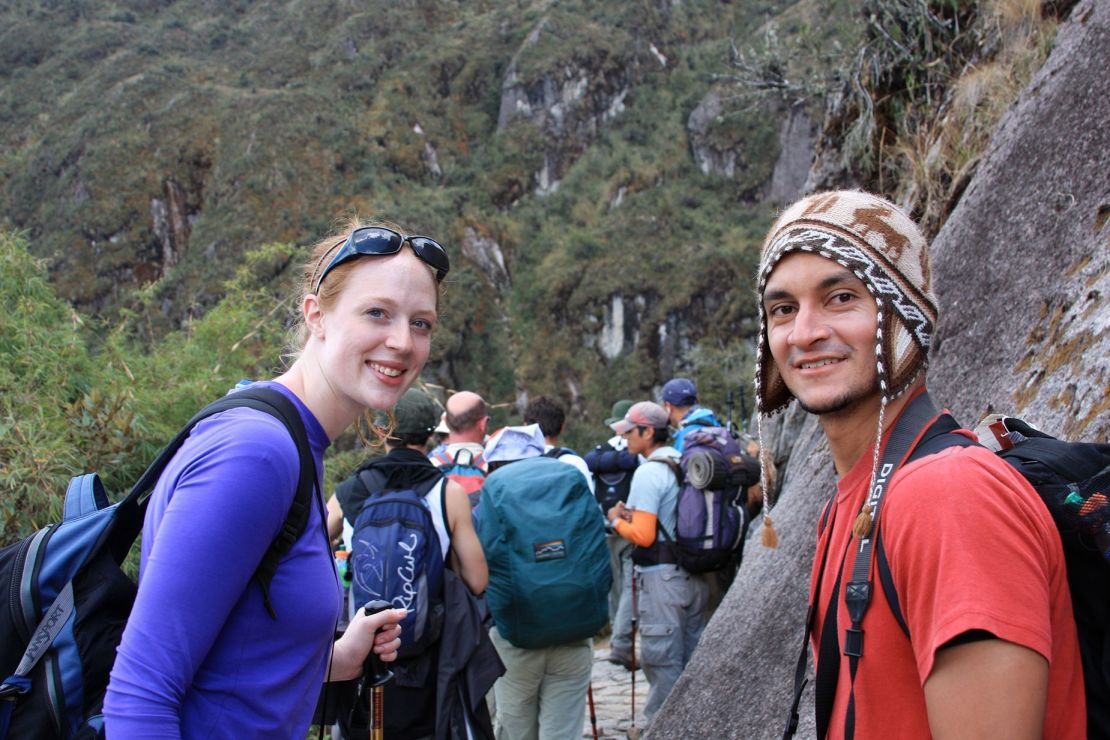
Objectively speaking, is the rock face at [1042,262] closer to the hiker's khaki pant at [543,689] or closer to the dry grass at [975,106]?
the dry grass at [975,106]

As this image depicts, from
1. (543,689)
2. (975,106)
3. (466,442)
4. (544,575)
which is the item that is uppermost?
(975,106)

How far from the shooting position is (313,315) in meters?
Answer: 1.88

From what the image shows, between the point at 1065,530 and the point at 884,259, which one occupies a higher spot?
the point at 884,259

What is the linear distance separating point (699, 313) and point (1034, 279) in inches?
2057

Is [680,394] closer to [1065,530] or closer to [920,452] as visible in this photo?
[920,452]

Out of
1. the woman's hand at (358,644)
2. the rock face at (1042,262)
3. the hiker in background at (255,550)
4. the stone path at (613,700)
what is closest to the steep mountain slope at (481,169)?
the stone path at (613,700)

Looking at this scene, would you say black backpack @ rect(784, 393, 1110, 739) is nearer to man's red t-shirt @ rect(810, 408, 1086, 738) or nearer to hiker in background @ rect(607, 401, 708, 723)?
man's red t-shirt @ rect(810, 408, 1086, 738)

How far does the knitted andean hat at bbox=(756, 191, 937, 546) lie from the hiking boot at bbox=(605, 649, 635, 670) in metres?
5.99

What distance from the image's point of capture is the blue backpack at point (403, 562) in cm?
300

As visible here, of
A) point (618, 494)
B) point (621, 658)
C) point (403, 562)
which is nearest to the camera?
point (403, 562)

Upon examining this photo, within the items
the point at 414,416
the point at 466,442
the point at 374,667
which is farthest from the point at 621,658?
the point at 374,667

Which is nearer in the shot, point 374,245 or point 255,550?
point 255,550

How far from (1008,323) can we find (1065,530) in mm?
2152

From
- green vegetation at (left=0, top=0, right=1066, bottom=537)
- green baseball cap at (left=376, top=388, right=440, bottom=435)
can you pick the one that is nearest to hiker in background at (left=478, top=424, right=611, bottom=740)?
green baseball cap at (left=376, top=388, right=440, bottom=435)
